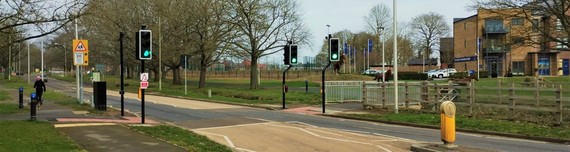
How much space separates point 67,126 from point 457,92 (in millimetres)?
14939

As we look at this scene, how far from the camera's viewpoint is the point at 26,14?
17.5 metres

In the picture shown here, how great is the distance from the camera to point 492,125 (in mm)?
17141

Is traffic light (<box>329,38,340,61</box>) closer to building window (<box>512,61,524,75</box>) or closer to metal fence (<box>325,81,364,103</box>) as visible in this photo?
metal fence (<box>325,81,364,103</box>)

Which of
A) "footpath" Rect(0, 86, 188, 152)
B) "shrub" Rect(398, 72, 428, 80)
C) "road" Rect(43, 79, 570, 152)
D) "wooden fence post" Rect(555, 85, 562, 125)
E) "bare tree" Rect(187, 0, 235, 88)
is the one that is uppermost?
"bare tree" Rect(187, 0, 235, 88)

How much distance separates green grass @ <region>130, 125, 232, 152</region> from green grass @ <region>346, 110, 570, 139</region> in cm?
856

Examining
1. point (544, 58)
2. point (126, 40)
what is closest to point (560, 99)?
point (126, 40)

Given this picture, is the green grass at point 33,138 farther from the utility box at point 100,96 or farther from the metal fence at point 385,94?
the metal fence at point 385,94

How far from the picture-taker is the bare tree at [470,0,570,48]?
29406 millimetres

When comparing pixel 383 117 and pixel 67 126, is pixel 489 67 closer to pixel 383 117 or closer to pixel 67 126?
pixel 383 117

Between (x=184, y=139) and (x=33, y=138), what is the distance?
3.27m

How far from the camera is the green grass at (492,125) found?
50.0 feet

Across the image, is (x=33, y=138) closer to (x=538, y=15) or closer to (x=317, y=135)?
(x=317, y=135)

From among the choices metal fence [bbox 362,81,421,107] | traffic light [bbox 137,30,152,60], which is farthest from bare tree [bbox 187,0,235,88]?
traffic light [bbox 137,30,152,60]

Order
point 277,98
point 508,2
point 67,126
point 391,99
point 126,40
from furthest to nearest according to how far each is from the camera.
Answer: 1. point 126,40
2. point 277,98
3. point 508,2
4. point 391,99
5. point 67,126
